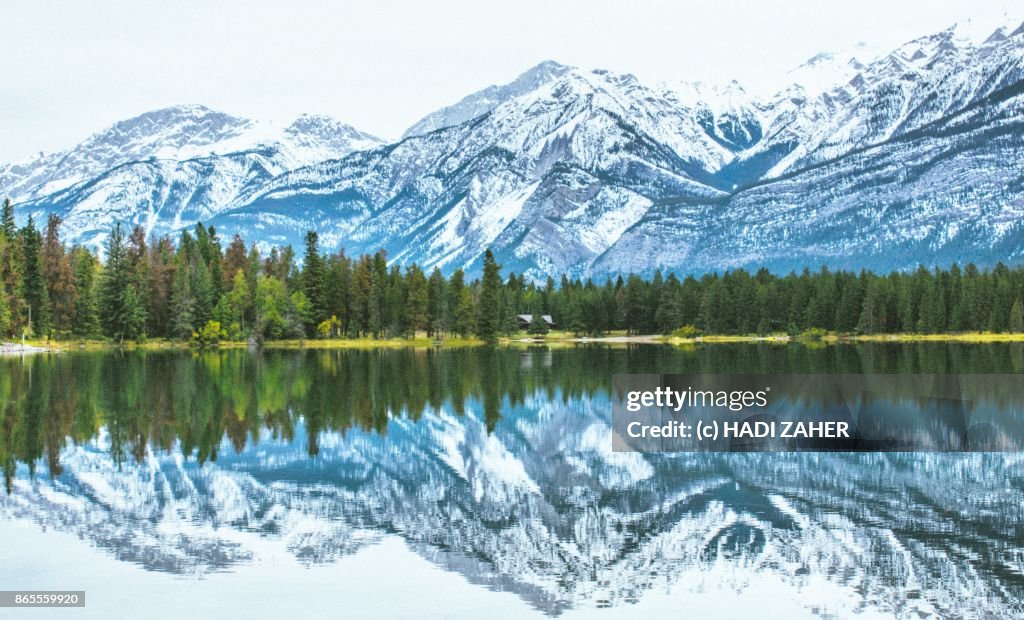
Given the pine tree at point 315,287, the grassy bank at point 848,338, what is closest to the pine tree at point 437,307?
the pine tree at point 315,287

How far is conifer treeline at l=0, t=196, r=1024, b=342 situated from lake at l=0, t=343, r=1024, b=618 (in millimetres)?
94101

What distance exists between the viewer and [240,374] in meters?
86.9

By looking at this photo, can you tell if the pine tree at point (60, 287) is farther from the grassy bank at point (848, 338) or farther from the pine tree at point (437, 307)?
the grassy bank at point (848, 338)

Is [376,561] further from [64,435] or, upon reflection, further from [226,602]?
[64,435]

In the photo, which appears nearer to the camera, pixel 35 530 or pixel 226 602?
pixel 226 602

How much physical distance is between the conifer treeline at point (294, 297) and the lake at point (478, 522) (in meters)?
94.1

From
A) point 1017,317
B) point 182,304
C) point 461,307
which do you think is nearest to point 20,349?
point 182,304

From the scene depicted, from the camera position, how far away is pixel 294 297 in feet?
512

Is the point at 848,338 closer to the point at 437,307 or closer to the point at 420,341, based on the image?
the point at 437,307

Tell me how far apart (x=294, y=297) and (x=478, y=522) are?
5095 inches

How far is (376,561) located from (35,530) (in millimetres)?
9531

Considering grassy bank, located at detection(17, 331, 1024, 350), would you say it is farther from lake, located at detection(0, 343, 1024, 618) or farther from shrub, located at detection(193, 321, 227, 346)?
lake, located at detection(0, 343, 1024, 618)

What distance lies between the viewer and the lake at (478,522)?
23531mm

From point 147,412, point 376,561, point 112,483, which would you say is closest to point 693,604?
point 376,561
